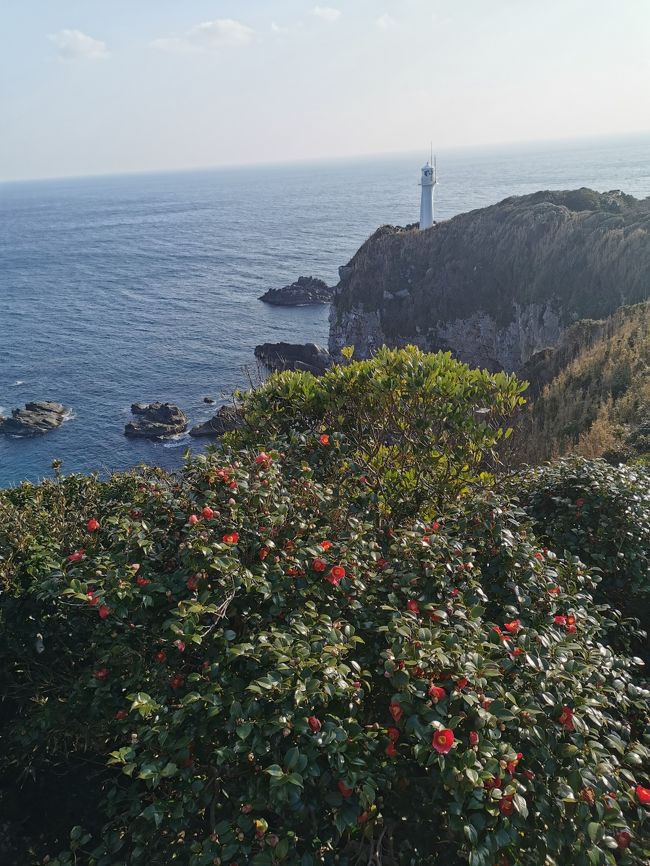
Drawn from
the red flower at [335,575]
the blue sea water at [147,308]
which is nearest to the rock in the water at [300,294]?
the blue sea water at [147,308]

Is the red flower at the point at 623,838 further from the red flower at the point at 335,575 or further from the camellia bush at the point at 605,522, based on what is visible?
the camellia bush at the point at 605,522

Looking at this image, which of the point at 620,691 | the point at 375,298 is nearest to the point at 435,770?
the point at 620,691

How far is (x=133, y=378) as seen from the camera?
54594 millimetres

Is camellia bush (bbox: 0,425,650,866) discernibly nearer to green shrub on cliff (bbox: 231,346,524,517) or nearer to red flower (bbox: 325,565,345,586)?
red flower (bbox: 325,565,345,586)

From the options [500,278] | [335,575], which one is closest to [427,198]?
[500,278]

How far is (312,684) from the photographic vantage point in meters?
3.46

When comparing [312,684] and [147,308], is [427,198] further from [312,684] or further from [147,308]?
[312,684]

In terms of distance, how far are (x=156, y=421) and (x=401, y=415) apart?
1568 inches

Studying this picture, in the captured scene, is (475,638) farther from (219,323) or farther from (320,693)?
(219,323)

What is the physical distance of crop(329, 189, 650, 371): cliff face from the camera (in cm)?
4606

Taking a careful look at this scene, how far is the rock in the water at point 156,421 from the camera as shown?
4341 centimetres

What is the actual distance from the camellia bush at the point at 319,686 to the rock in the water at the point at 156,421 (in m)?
38.6

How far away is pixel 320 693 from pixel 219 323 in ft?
226

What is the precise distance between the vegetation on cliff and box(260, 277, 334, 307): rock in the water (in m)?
72.0
